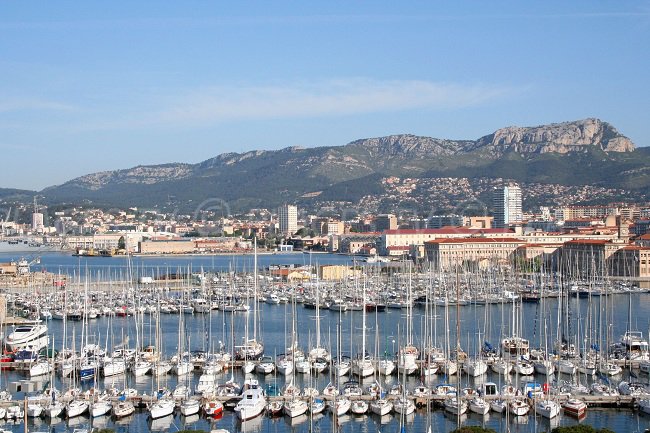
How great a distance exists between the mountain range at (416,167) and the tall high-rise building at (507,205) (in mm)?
16285

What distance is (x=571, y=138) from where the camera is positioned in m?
154

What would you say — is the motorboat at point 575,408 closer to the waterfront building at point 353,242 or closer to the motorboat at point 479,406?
Result: the motorboat at point 479,406

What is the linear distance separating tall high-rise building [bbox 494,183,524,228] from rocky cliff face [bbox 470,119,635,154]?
38747 millimetres

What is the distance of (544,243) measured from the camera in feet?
210

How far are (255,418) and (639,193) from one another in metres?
112

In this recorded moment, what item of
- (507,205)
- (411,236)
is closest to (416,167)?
(507,205)

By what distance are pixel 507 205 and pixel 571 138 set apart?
45458 mm

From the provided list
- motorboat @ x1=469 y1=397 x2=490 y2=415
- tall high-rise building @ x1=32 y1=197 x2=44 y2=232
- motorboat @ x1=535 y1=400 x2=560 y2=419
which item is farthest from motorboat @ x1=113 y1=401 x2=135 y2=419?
tall high-rise building @ x1=32 y1=197 x2=44 y2=232

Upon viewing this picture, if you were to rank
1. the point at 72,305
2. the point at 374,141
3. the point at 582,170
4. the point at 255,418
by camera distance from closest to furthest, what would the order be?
the point at 255,418, the point at 72,305, the point at 582,170, the point at 374,141

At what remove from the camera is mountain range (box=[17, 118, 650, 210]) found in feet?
470

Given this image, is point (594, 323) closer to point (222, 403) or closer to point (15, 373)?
point (222, 403)

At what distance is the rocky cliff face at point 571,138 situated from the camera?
493 ft

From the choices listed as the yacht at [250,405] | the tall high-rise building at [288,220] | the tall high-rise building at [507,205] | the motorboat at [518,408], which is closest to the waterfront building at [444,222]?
the tall high-rise building at [507,205]

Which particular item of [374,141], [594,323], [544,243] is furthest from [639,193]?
[594,323]
